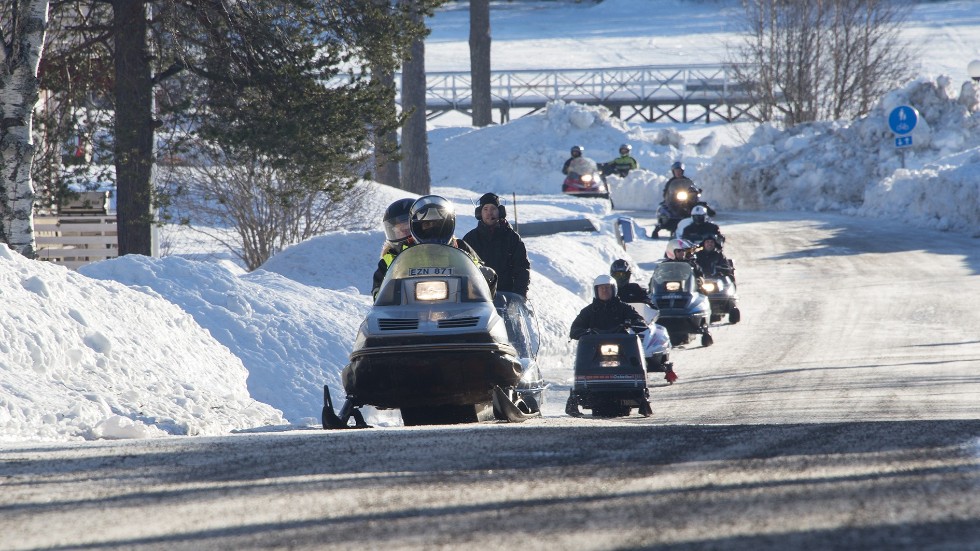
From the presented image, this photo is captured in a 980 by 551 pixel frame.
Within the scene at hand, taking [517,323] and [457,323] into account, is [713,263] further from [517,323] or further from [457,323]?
[457,323]

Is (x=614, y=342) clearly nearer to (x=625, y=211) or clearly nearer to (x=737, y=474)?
(x=737, y=474)

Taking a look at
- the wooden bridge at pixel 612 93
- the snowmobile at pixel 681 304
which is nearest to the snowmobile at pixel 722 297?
the snowmobile at pixel 681 304

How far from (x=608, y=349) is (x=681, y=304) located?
626cm

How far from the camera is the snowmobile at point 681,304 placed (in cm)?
1711

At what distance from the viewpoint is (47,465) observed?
6051 millimetres

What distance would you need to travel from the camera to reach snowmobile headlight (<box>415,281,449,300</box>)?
28.9 ft

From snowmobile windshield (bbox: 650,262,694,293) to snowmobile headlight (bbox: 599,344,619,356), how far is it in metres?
6.46

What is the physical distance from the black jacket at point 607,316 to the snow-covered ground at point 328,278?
231cm

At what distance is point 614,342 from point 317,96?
6.21 meters

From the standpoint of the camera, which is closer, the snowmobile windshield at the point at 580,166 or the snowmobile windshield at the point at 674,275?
the snowmobile windshield at the point at 674,275

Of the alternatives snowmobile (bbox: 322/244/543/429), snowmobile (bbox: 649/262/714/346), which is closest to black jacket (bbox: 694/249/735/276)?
snowmobile (bbox: 649/262/714/346)

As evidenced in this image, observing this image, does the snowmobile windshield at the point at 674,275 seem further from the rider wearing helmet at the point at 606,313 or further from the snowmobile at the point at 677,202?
the snowmobile at the point at 677,202

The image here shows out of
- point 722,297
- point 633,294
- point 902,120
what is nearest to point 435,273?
point 633,294

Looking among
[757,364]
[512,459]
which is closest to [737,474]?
[512,459]
